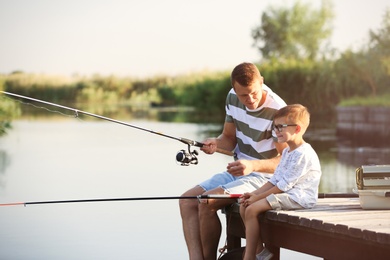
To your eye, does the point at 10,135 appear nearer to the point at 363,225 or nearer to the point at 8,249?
the point at 8,249

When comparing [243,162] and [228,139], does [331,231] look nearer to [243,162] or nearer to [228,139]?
[243,162]

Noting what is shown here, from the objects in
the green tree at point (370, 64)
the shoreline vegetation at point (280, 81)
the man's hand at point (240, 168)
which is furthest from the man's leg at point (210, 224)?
the green tree at point (370, 64)

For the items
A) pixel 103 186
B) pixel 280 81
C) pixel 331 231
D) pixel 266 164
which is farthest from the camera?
pixel 280 81

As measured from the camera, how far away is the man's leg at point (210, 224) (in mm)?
4480

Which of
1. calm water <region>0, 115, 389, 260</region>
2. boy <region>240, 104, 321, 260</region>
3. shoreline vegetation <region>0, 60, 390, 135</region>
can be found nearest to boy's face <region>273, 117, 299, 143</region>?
boy <region>240, 104, 321, 260</region>

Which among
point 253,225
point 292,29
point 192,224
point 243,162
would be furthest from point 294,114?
point 292,29

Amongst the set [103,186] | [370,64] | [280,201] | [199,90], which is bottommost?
[103,186]

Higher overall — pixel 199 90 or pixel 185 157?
pixel 199 90

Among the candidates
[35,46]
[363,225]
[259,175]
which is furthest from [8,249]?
[35,46]

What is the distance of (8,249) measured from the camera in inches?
275

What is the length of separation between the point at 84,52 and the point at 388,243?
24094 mm

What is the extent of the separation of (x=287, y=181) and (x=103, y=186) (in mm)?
6254

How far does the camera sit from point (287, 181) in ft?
13.8

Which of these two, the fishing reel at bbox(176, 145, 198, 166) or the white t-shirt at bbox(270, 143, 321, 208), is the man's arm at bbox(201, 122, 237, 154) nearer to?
the fishing reel at bbox(176, 145, 198, 166)
